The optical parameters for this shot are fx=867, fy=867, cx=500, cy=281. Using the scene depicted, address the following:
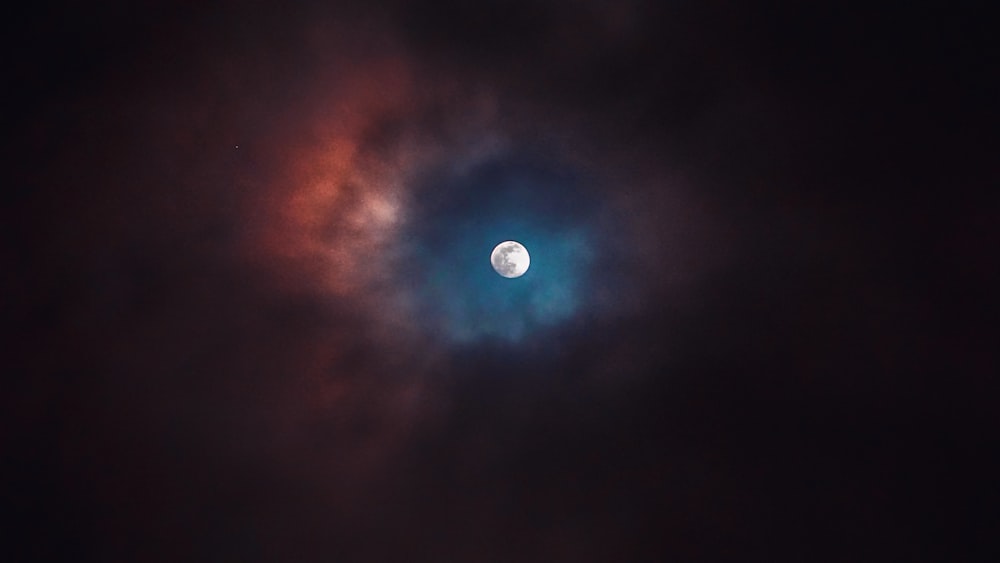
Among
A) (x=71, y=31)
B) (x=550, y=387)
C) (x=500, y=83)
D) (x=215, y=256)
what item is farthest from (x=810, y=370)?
(x=71, y=31)

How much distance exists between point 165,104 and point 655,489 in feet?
26.9

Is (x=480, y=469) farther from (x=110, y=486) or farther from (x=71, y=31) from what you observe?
(x=71, y=31)

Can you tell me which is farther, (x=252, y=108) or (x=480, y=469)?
(x=480, y=469)

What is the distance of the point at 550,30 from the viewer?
10531 mm

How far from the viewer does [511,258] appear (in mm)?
11156

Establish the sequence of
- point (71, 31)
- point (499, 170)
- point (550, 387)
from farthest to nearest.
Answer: point (550, 387)
point (499, 170)
point (71, 31)

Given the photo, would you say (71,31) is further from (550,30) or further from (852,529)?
(852,529)

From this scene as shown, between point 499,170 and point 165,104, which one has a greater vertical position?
point 165,104

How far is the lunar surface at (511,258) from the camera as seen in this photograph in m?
11.2

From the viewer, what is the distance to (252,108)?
10.7 metres

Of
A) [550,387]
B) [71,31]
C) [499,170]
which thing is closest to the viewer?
[71,31]

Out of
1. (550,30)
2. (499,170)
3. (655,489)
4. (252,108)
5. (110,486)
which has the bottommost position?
(655,489)

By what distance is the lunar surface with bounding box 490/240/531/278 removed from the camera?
11.2 meters

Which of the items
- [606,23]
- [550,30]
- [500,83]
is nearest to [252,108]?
[500,83]
